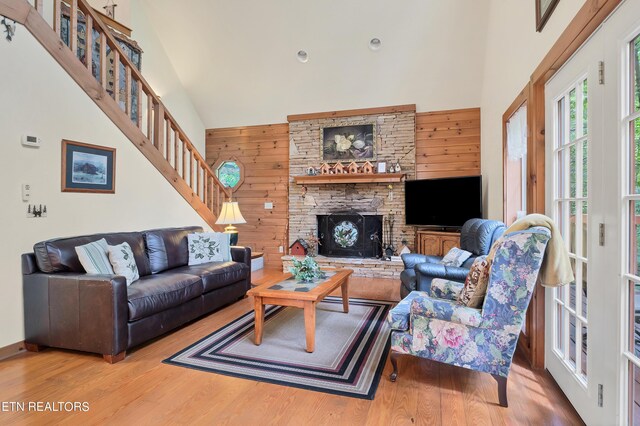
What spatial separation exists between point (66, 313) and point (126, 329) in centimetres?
51

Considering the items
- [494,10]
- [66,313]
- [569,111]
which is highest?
[494,10]

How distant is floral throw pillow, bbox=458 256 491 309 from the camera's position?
6.68 feet

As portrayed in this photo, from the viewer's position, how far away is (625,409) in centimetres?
145

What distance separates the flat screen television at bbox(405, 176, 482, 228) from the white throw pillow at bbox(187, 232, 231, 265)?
116 inches

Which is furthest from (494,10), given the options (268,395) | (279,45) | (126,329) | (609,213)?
(126,329)

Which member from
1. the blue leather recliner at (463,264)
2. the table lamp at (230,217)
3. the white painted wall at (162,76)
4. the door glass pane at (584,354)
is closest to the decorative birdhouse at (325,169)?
the table lamp at (230,217)

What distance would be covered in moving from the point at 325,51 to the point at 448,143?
2515 mm

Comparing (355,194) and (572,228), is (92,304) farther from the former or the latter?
(355,194)

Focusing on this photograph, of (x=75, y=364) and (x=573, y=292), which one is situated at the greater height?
(x=573, y=292)

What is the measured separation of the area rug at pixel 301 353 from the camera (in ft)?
7.30

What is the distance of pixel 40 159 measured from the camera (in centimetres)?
Answer: 287

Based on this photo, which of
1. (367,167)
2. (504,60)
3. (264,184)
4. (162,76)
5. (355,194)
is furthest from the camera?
(264,184)

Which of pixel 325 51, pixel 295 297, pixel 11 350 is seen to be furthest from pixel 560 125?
pixel 11 350

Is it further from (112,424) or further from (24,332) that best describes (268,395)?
(24,332)
